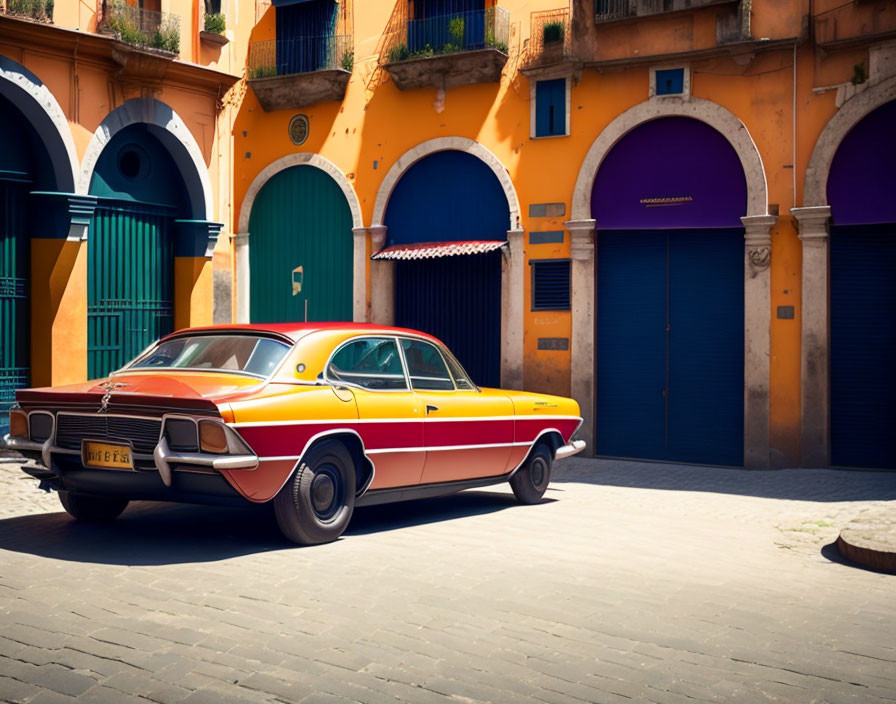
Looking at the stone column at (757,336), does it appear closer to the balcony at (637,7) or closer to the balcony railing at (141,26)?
the balcony at (637,7)

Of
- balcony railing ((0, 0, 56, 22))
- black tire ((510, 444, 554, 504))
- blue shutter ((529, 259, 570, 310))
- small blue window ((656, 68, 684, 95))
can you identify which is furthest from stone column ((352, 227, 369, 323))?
black tire ((510, 444, 554, 504))

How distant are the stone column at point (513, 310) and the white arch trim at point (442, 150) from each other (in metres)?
0.38

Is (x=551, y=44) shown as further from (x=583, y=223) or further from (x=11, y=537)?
(x=11, y=537)

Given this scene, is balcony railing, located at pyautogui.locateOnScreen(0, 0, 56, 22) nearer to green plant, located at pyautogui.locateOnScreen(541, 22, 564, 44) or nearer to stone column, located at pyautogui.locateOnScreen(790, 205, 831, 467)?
green plant, located at pyautogui.locateOnScreen(541, 22, 564, 44)

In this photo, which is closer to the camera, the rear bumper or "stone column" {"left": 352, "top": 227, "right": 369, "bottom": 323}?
the rear bumper

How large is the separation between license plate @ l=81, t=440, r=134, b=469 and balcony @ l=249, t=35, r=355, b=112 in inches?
454

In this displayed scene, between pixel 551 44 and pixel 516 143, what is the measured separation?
60.5 inches

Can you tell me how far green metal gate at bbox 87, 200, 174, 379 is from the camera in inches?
615

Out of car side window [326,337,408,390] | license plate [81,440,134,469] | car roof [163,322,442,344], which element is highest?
car roof [163,322,442,344]

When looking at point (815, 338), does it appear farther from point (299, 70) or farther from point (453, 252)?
point (299, 70)

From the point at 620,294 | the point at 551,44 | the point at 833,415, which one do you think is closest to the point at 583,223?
the point at 620,294

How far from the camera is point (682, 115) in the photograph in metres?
14.9

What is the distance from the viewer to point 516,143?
16297 mm

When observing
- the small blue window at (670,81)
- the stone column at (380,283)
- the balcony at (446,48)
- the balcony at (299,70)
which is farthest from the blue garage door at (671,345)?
the balcony at (299,70)
